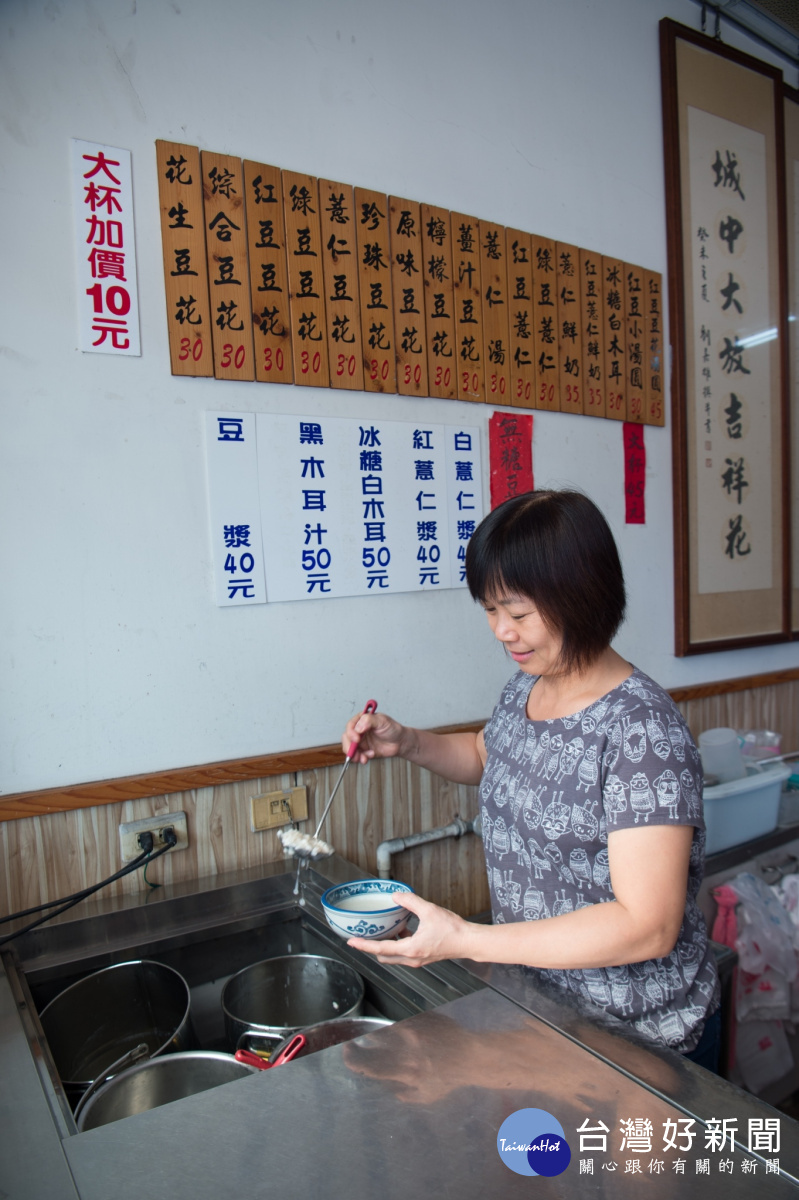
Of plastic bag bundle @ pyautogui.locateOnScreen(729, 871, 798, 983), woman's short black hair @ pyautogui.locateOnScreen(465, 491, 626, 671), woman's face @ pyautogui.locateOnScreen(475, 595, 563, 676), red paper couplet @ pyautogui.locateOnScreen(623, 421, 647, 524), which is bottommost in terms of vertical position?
plastic bag bundle @ pyautogui.locateOnScreen(729, 871, 798, 983)

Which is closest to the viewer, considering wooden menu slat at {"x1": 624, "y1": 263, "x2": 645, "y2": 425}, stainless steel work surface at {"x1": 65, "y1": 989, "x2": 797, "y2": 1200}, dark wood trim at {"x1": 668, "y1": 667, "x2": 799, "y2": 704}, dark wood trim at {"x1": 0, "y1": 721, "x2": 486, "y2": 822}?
stainless steel work surface at {"x1": 65, "y1": 989, "x2": 797, "y2": 1200}

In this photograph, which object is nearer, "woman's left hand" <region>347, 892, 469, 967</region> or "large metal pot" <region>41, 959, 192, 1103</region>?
"woman's left hand" <region>347, 892, 469, 967</region>

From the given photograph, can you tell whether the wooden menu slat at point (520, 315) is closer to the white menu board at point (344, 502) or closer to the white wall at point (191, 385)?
the white wall at point (191, 385)

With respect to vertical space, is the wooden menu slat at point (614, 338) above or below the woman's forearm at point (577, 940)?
above

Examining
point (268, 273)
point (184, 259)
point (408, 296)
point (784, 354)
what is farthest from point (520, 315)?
point (784, 354)

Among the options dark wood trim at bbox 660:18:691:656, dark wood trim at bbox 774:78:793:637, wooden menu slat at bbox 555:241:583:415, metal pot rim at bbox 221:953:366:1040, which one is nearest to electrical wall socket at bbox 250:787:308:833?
metal pot rim at bbox 221:953:366:1040

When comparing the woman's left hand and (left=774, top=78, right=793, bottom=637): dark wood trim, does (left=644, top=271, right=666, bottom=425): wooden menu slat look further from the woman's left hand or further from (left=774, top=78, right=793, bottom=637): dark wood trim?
the woman's left hand

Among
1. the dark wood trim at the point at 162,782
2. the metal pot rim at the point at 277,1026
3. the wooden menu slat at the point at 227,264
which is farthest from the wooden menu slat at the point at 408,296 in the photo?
the metal pot rim at the point at 277,1026

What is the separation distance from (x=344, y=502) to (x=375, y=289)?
1.64ft

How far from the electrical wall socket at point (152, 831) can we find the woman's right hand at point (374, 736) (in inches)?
→ 14.7

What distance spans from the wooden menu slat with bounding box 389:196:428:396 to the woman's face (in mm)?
835

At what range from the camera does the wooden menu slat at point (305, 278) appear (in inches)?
62.9

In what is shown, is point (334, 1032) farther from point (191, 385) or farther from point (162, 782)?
point (191, 385)

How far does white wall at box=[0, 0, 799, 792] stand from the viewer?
4.41ft
